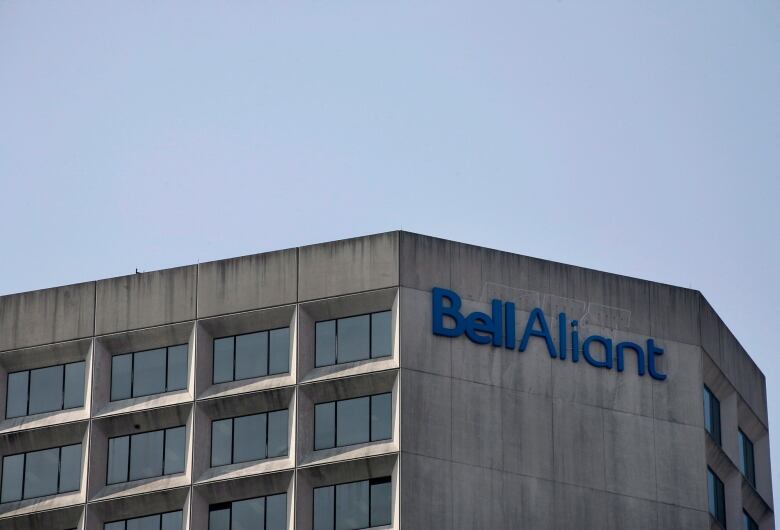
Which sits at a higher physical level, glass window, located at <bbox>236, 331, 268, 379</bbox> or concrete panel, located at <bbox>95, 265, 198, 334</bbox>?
concrete panel, located at <bbox>95, 265, 198, 334</bbox>

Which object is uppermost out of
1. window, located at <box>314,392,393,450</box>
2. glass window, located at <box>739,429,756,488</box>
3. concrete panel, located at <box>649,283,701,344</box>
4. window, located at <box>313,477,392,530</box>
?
concrete panel, located at <box>649,283,701,344</box>

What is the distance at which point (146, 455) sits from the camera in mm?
102188

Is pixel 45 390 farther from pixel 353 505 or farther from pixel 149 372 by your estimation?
pixel 353 505

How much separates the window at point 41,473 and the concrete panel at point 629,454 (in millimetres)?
23012

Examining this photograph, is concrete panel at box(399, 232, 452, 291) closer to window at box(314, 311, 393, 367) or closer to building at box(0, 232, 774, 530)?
building at box(0, 232, 774, 530)

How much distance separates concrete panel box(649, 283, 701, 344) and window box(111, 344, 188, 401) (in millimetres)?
20526

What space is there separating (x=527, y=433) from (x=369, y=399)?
673 cm

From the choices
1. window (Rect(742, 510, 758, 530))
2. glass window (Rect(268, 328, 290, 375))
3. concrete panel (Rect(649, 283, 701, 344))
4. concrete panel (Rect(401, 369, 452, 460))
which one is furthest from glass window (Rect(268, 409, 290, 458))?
window (Rect(742, 510, 758, 530))

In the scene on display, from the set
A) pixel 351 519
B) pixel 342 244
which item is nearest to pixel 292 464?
pixel 351 519

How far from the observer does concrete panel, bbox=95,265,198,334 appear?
103125mm

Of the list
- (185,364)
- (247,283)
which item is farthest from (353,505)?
(247,283)

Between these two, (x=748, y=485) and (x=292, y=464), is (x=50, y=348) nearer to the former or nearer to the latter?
(x=292, y=464)

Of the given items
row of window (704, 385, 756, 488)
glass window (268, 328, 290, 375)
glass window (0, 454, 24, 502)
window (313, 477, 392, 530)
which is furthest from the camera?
row of window (704, 385, 756, 488)

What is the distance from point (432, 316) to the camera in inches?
3907
